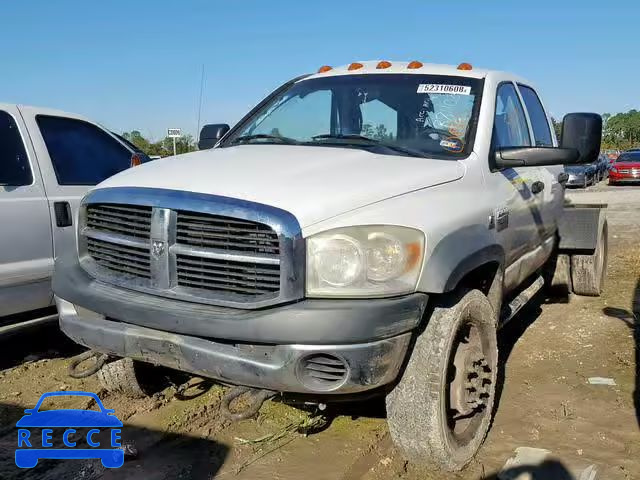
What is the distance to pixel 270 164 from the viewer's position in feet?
10.4

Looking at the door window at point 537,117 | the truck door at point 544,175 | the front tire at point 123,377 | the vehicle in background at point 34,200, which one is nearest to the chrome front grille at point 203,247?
the front tire at point 123,377

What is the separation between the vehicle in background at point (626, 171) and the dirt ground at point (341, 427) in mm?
22680

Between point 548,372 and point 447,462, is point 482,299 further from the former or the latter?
point 548,372

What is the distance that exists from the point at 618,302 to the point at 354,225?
5.05 metres

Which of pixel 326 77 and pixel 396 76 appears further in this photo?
pixel 326 77

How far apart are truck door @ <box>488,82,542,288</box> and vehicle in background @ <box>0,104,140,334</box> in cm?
279

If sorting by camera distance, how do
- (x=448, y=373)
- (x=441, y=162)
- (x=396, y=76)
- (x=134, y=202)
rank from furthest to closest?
(x=396, y=76) → (x=441, y=162) → (x=448, y=373) → (x=134, y=202)

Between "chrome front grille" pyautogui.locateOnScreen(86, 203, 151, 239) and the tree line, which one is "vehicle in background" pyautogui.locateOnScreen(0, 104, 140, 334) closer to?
"chrome front grille" pyautogui.locateOnScreen(86, 203, 151, 239)

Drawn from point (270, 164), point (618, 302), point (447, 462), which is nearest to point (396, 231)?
point (270, 164)

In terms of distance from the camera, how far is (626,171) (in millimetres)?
25469

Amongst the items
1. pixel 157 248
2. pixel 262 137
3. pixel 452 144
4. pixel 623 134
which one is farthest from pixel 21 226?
pixel 623 134

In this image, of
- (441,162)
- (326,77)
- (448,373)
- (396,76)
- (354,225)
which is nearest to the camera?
(354,225)

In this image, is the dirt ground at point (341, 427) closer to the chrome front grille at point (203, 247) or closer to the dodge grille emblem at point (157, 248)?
the chrome front grille at point (203, 247)

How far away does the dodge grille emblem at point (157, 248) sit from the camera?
282 centimetres
